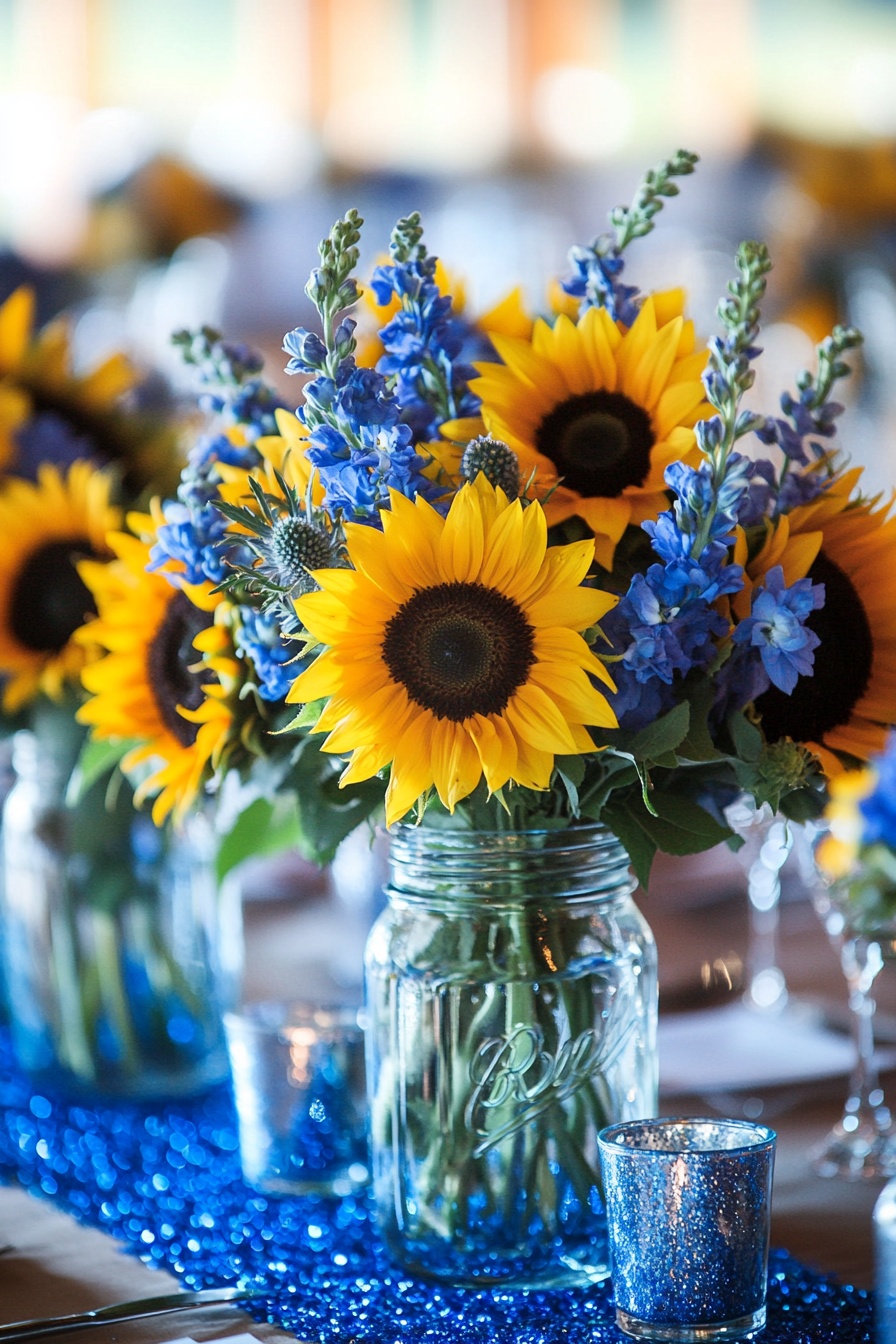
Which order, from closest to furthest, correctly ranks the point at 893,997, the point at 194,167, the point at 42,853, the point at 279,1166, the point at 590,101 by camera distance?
1. the point at 279,1166
2. the point at 42,853
3. the point at 893,997
4. the point at 194,167
5. the point at 590,101

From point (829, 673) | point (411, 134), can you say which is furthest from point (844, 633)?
point (411, 134)

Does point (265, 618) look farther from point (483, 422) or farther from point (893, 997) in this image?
point (893, 997)

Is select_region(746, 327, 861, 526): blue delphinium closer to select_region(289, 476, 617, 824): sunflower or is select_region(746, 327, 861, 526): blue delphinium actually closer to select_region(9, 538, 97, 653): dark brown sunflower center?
select_region(289, 476, 617, 824): sunflower

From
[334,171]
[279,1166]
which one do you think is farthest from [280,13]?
[279,1166]

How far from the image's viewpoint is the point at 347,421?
0.51 meters

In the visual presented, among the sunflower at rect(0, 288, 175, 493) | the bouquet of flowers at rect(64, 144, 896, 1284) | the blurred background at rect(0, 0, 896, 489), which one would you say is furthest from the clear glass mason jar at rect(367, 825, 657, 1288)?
the blurred background at rect(0, 0, 896, 489)

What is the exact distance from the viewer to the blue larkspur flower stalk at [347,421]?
0.51 meters

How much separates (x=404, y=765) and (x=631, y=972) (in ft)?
0.48

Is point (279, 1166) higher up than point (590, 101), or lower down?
lower down

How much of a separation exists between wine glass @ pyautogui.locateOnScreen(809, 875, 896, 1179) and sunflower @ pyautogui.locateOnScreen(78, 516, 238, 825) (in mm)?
300

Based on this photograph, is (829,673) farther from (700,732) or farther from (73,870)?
(73,870)

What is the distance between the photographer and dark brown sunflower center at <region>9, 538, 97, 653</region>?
2.56 ft

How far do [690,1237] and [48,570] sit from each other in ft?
1.53

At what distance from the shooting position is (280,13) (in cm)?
361
